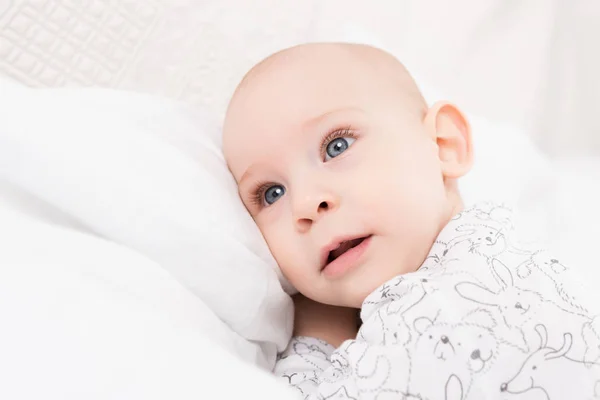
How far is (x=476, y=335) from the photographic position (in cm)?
77

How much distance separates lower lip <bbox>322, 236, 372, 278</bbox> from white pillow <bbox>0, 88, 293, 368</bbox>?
0.10 m

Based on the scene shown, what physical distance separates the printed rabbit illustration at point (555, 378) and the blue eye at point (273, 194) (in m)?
0.43

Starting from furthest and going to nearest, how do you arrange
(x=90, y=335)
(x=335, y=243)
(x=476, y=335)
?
(x=335, y=243), (x=476, y=335), (x=90, y=335)

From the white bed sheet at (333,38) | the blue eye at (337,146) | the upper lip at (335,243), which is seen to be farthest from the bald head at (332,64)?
the white bed sheet at (333,38)

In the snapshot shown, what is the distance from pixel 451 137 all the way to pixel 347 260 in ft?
0.96

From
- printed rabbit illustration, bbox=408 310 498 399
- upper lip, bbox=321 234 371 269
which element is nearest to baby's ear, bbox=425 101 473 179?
upper lip, bbox=321 234 371 269

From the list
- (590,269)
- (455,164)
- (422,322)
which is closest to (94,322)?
(422,322)

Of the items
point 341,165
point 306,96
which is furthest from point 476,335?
point 306,96

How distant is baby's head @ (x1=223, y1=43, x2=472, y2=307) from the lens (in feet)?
2.96

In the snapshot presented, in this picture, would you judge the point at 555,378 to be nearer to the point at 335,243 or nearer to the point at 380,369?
the point at 380,369

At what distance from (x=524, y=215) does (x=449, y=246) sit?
0.51 meters

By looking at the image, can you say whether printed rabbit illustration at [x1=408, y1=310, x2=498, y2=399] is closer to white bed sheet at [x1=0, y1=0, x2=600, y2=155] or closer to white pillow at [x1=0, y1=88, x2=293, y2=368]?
white pillow at [x1=0, y1=88, x2=293, y2=368]

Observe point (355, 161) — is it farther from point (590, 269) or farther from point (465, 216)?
point (590, 269)

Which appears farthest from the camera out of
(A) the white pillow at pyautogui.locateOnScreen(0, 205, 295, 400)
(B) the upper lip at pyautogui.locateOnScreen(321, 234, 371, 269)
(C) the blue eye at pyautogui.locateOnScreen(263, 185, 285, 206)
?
(C) the blue eye at pyautogui.locateOnScreen(263, 185, 285, 206)
